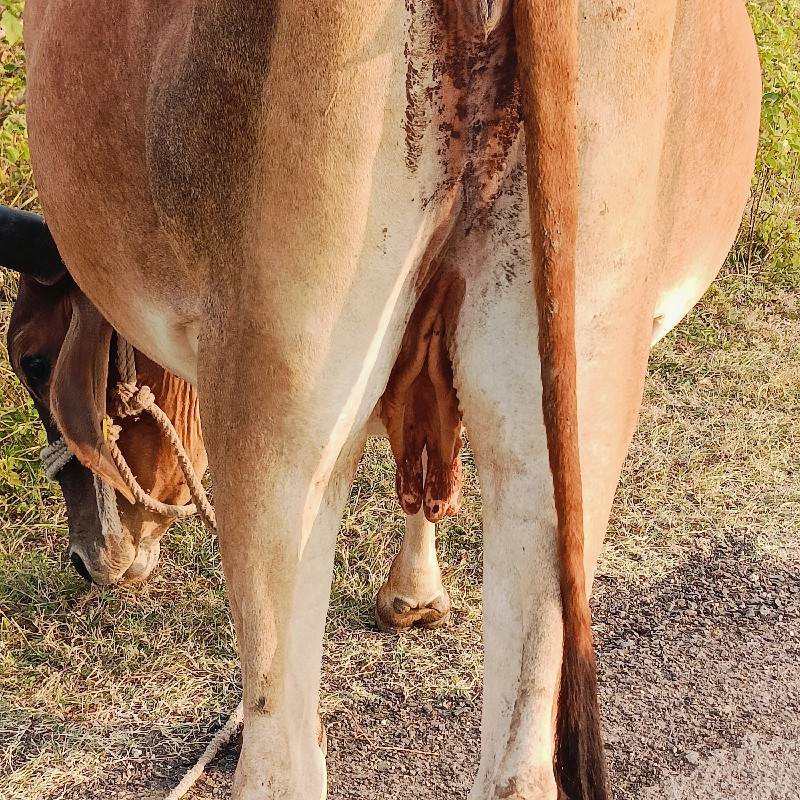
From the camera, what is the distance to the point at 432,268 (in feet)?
4.93

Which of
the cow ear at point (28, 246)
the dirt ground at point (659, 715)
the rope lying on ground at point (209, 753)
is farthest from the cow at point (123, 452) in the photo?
the rope lying on ground at point (209, 753)

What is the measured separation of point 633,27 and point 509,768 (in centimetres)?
105

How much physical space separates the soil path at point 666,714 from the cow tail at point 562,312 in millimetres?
1139

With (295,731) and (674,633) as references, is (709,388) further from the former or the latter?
(295,731)

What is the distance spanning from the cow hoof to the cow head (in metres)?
0.66

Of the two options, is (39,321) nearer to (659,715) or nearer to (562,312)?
(562,312)

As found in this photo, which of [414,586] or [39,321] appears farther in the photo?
[414,586]

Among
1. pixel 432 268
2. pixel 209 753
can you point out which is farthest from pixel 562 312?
pixel 209 753

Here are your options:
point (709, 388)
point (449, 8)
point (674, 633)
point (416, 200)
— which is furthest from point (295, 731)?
point (709, 388)

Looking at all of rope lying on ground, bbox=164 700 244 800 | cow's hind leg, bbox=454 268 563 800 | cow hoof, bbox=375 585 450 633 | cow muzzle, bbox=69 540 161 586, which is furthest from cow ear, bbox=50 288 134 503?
cow's hind leg, bbox=454 268 563 800

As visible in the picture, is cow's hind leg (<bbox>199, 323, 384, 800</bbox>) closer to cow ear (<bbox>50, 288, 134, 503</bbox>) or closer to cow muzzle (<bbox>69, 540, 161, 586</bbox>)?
cow ear (<bbox>50, 288, 134, 503</bbox>)

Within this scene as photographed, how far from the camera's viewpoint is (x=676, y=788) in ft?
8.33

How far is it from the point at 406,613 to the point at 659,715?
2.50ft

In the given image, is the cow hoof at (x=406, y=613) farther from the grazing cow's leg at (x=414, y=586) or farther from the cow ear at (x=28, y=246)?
the cow ear at (x=28, y=246)
